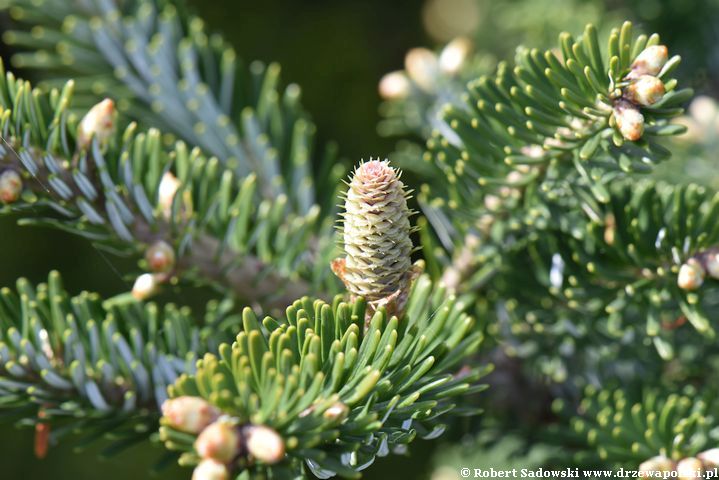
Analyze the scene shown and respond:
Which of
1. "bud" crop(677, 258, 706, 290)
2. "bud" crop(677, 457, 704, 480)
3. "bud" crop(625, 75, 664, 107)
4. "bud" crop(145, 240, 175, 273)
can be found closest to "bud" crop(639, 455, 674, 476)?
"bud" crop(677, 457, 704, 480)

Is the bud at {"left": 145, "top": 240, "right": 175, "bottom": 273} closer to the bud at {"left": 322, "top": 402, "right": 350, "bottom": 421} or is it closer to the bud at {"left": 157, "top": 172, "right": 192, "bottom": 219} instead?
the bud at {"left": 157, "top": 172, "right": 192, "bottom": 219}

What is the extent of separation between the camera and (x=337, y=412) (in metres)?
0.34

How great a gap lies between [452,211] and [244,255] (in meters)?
0.17

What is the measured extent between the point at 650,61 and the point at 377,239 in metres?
0.19

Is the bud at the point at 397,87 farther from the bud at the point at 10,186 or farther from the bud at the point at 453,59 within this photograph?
the bud at the point at 10,186

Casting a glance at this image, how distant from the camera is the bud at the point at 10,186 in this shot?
439 millimetres

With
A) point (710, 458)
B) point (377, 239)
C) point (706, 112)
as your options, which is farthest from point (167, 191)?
point (706, 112)

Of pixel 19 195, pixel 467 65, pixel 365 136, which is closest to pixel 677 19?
pixel 467 65

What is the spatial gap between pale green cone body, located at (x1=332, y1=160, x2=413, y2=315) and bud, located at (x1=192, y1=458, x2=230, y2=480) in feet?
0.45

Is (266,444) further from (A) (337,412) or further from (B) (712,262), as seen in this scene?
(B) (712,262)

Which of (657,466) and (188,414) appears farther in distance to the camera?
(657,466)

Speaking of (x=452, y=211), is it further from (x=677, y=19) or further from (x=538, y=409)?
(x=677, y=19)

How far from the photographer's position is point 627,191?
52 centimetres

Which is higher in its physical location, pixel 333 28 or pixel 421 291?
pixel 333 28
